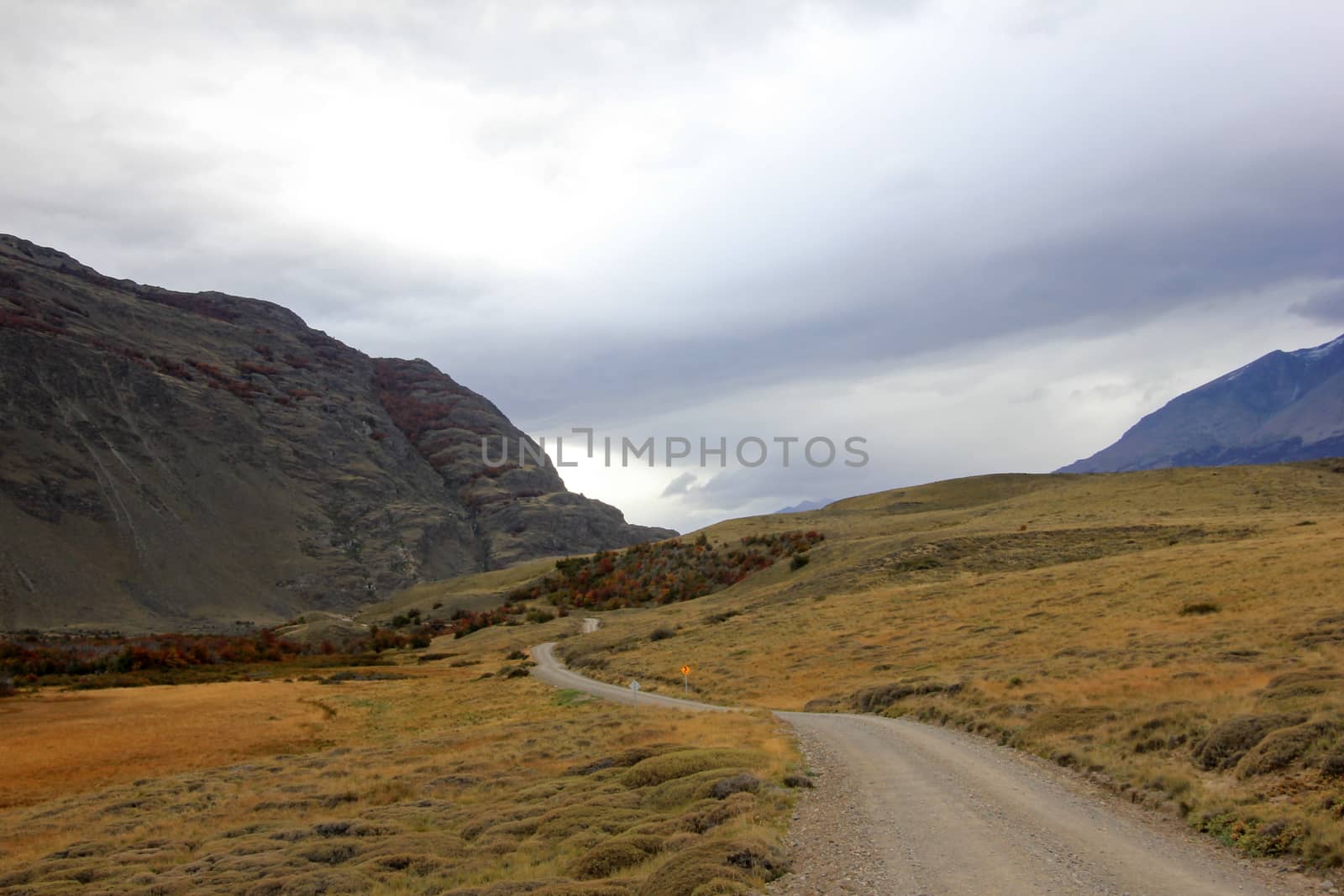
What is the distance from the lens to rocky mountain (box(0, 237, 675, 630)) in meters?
112

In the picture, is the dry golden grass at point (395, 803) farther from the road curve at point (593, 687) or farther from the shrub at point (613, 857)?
the road curve at point (593, 687)

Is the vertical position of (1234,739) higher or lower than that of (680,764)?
higher

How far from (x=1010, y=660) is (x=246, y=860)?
83.0ft

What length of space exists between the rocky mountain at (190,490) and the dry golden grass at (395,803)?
269 ft

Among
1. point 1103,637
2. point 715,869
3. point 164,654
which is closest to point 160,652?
point 164,654

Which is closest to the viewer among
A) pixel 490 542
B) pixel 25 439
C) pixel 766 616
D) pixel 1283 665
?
pixel 1283 665

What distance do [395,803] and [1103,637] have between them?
2570 centimetres

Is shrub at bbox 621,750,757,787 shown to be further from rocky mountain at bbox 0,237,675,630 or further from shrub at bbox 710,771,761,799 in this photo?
rocky mountain at bbox 0,237,675,630

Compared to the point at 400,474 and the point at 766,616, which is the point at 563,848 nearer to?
the point at 766,616

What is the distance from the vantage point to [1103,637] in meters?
30.7

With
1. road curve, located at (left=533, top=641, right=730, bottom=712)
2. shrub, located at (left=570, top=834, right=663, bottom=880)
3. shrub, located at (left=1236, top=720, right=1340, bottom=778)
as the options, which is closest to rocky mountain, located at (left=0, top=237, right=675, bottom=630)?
road curve, located at (left=533, top=641, right=730, bottom=712)

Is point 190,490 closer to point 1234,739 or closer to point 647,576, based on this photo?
point 647,576

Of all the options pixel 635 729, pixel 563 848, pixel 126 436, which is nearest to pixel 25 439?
pixel 126 436

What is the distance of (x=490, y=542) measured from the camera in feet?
574
